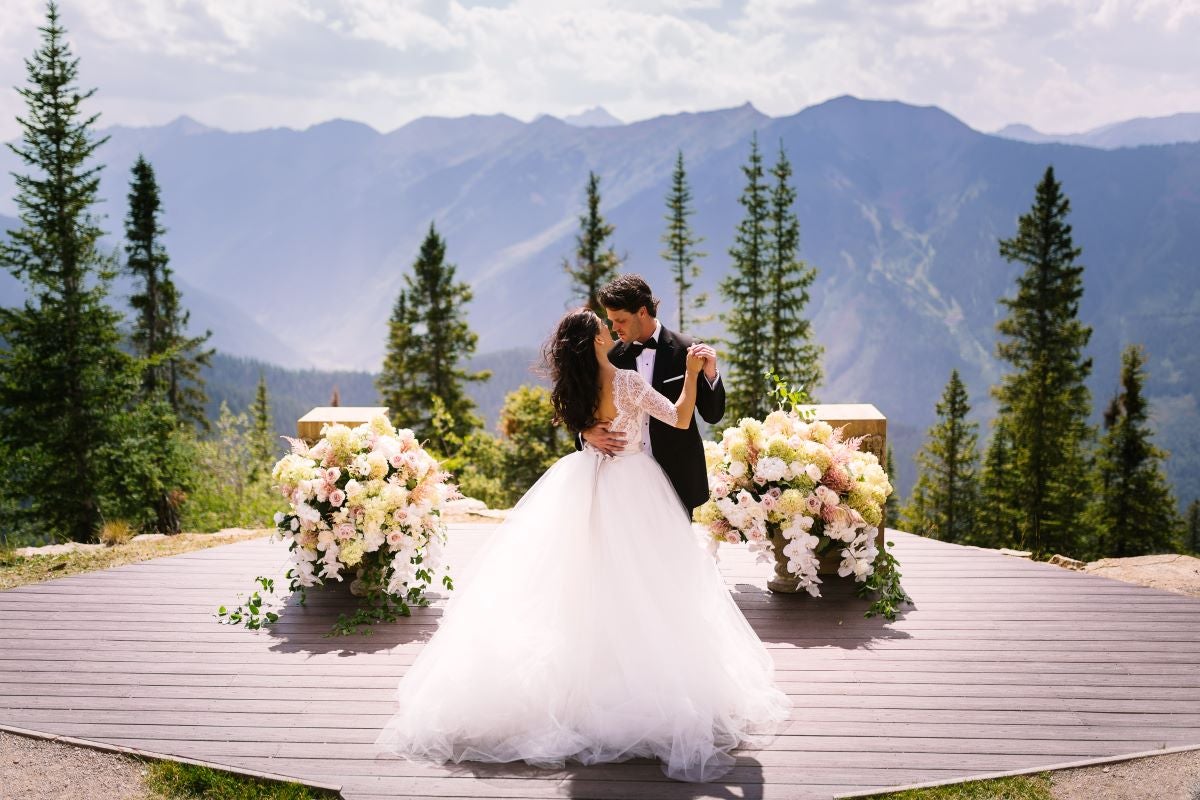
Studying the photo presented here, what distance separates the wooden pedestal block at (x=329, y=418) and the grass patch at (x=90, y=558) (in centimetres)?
209

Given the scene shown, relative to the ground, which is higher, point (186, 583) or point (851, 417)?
point (851, 417)

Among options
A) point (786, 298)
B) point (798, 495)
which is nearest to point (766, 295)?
point (786, 298)

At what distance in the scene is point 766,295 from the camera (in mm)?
42062

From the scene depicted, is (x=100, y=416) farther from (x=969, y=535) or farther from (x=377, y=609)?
(x=969, y=535)

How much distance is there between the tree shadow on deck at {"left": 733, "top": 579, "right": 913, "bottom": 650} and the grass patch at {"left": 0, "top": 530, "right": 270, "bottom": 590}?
514 centimetres

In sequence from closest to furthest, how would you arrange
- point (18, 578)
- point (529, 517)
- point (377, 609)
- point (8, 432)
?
1. point (529, 517)
2. point (377, 609)
3. point (18, 578)
4. point (8, 432)

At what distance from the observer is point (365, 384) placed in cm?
17325

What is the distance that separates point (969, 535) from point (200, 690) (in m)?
40.7

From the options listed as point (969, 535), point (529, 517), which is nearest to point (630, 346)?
point (529, 517)

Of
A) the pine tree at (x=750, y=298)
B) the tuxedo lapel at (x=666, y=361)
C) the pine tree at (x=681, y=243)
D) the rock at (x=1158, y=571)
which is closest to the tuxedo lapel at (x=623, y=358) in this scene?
the tuxedo lapel at (x=666, y=361)

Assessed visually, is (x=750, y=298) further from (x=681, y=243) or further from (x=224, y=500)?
(x=224, y=500)

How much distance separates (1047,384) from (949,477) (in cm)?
861

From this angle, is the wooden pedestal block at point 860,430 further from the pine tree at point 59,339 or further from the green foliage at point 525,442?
the green foliage at point 525,442

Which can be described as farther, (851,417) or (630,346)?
(851,417)
